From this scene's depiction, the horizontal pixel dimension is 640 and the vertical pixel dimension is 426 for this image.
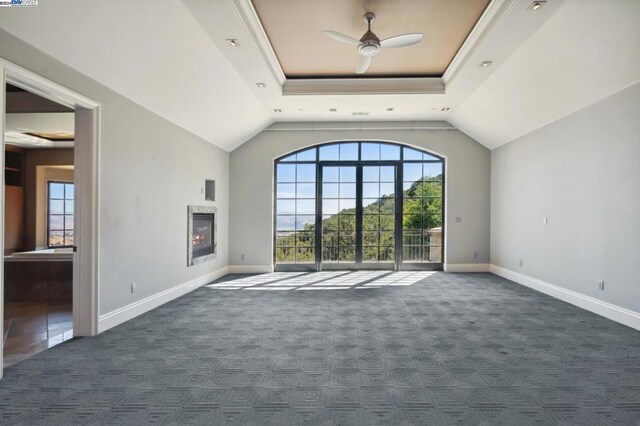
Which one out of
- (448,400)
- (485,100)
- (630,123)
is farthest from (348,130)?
(448,400)

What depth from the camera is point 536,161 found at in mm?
5922

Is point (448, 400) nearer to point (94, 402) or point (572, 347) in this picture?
point (572, 347)

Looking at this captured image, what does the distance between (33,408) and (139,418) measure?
0.77m

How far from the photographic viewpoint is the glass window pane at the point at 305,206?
777cm

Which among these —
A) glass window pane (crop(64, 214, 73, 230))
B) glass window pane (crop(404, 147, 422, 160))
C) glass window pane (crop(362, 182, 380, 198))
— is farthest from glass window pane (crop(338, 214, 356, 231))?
glass window pane (crop(64, 214, 73, 230))

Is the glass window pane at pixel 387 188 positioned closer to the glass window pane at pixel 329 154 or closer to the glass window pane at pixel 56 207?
the glass window pane at pixel 329 154

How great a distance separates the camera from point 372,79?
5.55 meters

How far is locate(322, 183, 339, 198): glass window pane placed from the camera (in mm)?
7781

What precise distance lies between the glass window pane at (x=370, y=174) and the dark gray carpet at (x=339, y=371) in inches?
149

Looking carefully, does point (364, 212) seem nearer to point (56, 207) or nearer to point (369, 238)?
point (369, 238)

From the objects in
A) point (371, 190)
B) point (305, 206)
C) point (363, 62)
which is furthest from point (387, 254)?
point (363, 62)

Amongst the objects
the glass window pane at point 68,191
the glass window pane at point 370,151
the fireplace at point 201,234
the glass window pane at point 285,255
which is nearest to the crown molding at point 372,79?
the glass window pane at point 370,151

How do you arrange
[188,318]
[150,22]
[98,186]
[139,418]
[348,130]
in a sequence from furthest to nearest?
1. [348,130]
2. [188,318]
3. [98,186]
4. [150,22]
5. [139,418]

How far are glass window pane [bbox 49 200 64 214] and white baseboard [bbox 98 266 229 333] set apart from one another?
4.86 meters
